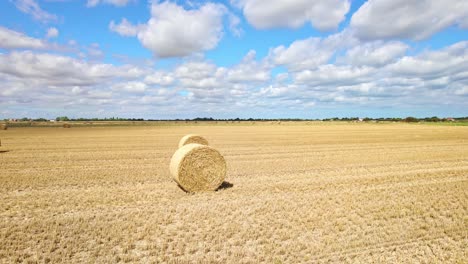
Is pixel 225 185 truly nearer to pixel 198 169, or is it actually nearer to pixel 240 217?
pixel 198 169

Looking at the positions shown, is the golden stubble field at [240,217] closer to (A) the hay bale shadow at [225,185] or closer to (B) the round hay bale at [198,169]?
(A) the hay bale shadow at [225,185]

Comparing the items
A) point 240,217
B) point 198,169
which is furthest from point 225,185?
point 240,217

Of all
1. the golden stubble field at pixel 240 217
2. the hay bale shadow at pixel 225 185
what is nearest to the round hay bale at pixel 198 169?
the hay bale shadow at pixel 225 185

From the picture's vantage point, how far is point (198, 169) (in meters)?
11.2

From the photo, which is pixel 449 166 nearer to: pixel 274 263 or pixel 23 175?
pixel 274 263

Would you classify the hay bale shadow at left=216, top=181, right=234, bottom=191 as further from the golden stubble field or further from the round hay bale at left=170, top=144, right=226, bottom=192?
the round hay bale at left=170, top=144, right=226, bottom=192

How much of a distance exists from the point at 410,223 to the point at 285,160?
10289 millimetres

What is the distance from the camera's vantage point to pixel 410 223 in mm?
7789

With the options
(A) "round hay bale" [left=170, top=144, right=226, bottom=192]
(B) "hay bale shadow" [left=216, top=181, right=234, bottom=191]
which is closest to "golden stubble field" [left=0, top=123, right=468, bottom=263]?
(B) "hay bale shadow" [left=216, top=181, right=234, bottom=191]

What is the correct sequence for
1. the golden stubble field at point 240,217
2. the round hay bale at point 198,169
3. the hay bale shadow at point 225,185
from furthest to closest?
the hay bale shadow at point 225,185, the round hay bale at point 198,169, the golden stubble field at point 240,217

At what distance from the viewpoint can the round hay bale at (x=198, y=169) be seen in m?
11.0

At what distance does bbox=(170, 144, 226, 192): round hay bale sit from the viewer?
11.0 metres

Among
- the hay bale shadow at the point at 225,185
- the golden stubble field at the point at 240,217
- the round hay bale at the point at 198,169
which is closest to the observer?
the golden stubble field at the point at 240,217

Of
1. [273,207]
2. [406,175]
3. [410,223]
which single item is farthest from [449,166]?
[273,207]
